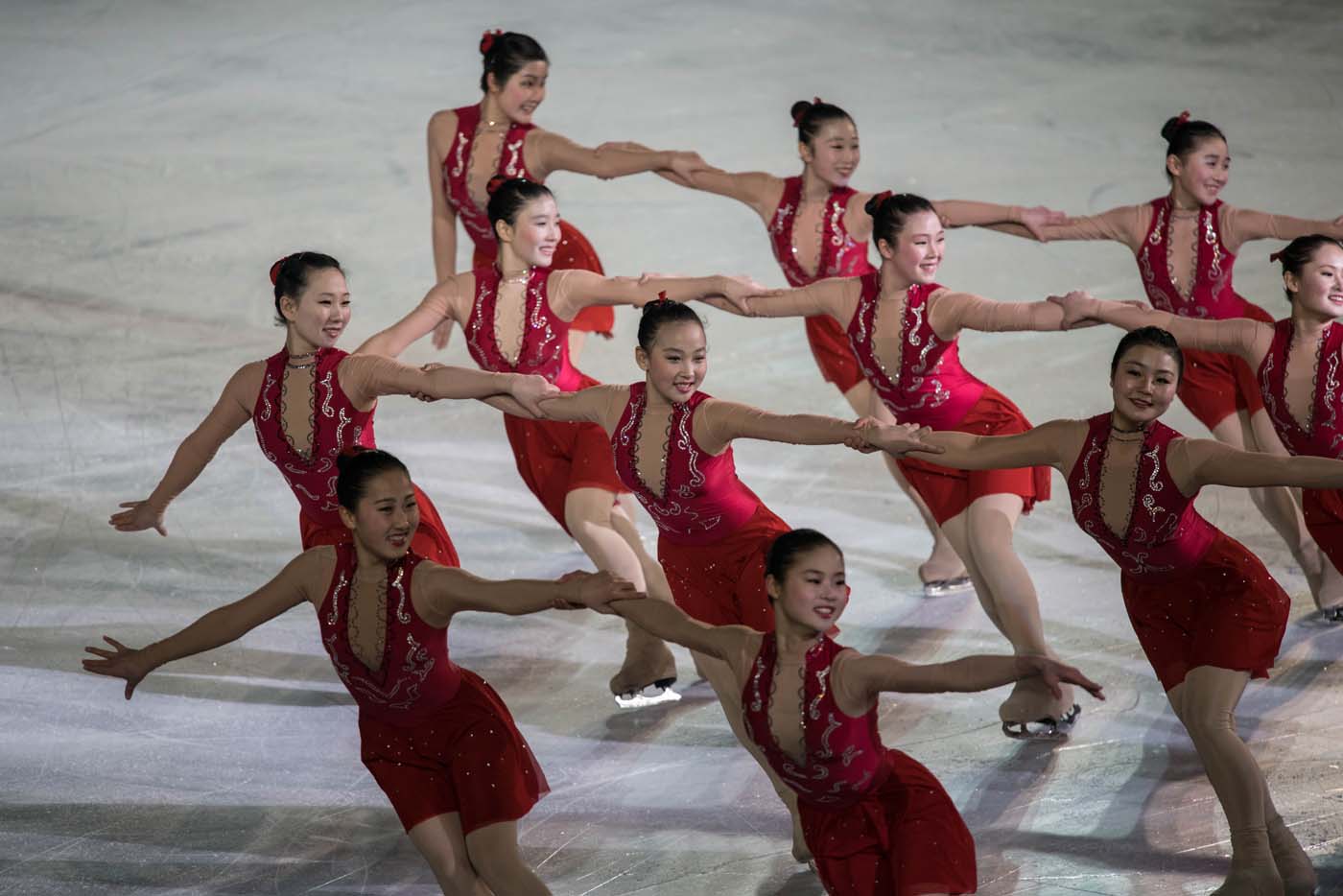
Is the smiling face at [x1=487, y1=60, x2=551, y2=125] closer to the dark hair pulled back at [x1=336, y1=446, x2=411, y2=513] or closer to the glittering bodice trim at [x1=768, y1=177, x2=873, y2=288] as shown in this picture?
the glittering bodice trim at [x1=768, y1=177, x2=873, y2=288]

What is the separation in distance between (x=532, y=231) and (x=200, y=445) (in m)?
1.29

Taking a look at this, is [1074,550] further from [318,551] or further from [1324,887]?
[318,551]

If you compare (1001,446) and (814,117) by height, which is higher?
(814,117)

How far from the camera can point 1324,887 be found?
405 cm

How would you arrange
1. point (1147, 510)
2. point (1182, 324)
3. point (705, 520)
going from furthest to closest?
point (1182, 324) → point (705, 520) → point (1147, 510)

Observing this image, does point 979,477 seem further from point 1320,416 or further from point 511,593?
point 511,593

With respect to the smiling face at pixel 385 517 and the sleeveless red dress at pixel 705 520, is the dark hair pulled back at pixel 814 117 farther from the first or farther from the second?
the smiling face at pixel 385 517

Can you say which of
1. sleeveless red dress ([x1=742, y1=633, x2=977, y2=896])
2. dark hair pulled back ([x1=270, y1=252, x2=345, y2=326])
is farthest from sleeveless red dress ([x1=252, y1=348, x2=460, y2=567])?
sleeveless red dress ([x1=742, y1=633, x2=977, y2=896])

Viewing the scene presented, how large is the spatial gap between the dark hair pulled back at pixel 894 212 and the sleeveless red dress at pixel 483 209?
1.34 m

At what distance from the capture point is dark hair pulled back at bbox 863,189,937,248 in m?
5.18

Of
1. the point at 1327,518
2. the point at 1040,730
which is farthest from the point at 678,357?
the point at 1327,518

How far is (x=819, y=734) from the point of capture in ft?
11.8

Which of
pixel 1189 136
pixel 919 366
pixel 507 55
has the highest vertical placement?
pixel 507 55

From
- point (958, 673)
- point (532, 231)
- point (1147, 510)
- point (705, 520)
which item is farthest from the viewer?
point (532, 231)
